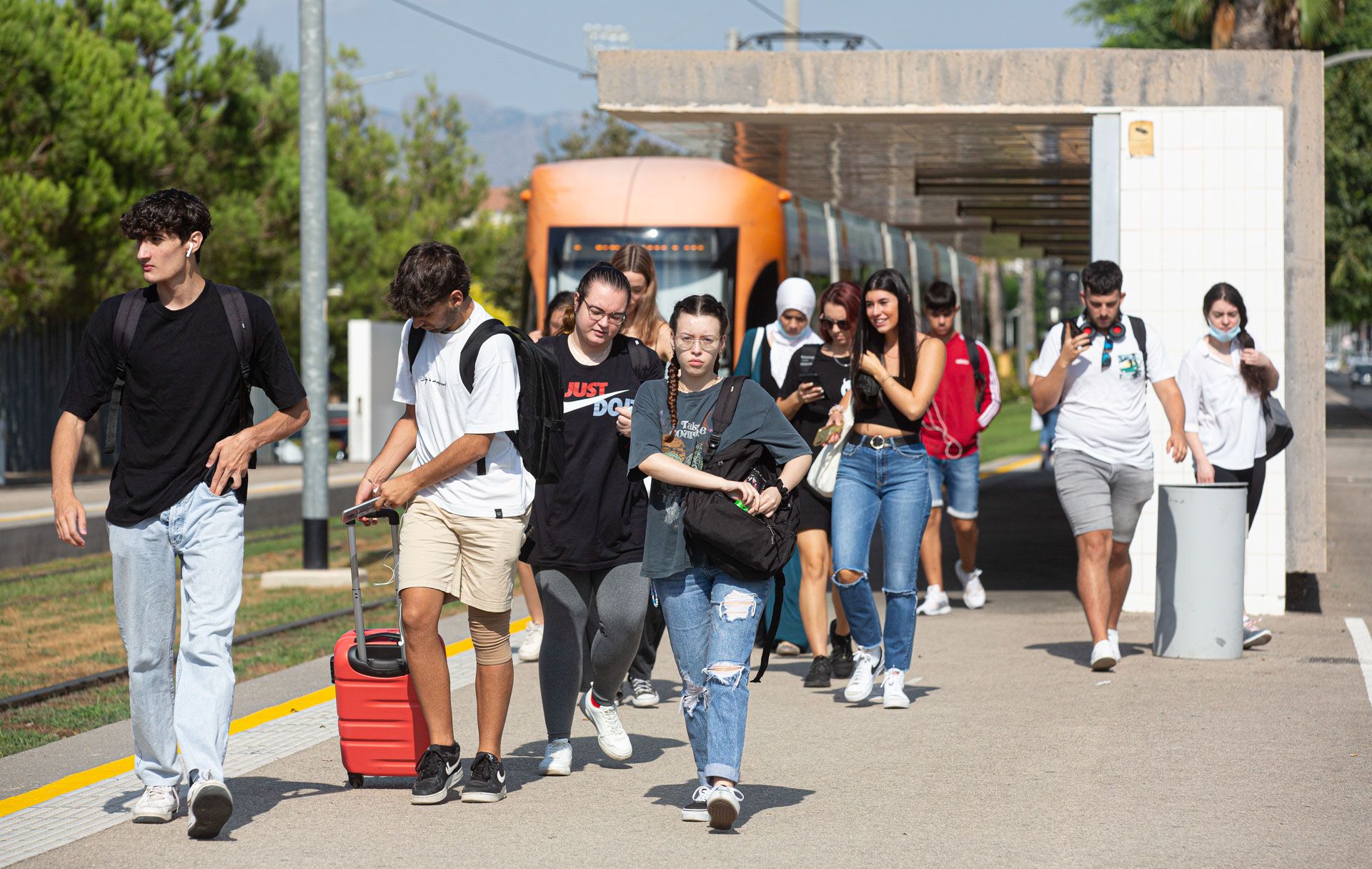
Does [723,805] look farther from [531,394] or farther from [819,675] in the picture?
[819,675]

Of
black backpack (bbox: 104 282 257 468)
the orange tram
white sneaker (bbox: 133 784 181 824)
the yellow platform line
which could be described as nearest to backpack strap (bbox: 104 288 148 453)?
black backpack (bbox: 104 282 257 468)

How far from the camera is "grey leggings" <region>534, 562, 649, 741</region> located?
6.14m

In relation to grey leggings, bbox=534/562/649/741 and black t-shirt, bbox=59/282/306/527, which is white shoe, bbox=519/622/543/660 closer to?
grey leggings, bbox=534/562/649/741

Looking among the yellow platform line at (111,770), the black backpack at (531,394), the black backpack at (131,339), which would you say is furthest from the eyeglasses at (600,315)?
the yellow platform line at (111,770)

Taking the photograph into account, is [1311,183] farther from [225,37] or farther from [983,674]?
[225,37]

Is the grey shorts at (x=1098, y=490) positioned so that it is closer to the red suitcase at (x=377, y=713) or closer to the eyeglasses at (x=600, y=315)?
the eyeglasses at (x=600, y=315)

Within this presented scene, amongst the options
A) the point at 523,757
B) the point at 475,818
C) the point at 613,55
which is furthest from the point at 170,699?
the point at 613,55

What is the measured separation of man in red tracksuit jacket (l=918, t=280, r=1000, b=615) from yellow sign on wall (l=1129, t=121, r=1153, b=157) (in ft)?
4.44

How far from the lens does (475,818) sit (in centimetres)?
552

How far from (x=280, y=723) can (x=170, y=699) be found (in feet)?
5.53

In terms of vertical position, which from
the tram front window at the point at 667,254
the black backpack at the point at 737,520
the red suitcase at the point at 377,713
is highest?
the tram front window at the point at 667,254

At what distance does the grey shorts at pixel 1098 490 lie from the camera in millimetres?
8078

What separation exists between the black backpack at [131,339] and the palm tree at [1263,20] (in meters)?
18.2

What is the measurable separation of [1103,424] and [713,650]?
3.39 m
